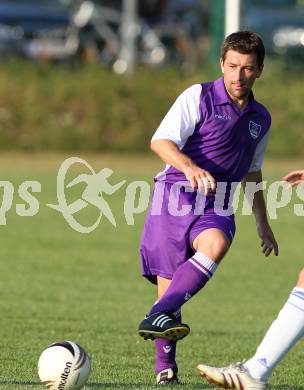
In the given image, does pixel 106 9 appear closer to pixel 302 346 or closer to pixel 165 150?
pixel 302 346

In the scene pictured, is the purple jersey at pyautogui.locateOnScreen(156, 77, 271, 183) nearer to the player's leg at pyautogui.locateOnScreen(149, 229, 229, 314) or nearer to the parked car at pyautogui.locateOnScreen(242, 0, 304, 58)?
the player's leg at pyautogui.locateOnScreen(149, 229, 229, 314)

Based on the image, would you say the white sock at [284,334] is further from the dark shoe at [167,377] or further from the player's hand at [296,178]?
the dark shoe at [167,377]

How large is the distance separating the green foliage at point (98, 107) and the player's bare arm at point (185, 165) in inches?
771

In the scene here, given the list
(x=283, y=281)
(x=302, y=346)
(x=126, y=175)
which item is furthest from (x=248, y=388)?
(x=126, y=175)

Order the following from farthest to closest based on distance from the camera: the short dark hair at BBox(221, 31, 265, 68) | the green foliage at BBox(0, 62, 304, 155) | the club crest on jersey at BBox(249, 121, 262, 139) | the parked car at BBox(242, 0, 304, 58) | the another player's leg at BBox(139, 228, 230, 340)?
the parked car at BBox(242, 0, 304, 58), the green foliage at BBox(0, 62, 304, 155), the club crest on jersey at BBox(249, 121, 262, 139), the short dark hair at BBox(221, 31, 265, 68), the another player's leg at BBox(139, 228, 230, 340)

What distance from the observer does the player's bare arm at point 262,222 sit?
24.4 feet

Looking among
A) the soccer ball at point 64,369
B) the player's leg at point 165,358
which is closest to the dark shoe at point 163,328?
the soccer ball at point 64,369

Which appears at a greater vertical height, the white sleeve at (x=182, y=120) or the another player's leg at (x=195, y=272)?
the white sleeve at (x=182, y=120)

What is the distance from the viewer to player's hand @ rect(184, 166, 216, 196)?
645 centimetres

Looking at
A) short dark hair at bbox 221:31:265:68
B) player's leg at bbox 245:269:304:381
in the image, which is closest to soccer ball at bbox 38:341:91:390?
player's leg at bbox 245:269:304:381

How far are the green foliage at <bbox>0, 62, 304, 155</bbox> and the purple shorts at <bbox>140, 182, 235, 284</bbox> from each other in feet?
62.9

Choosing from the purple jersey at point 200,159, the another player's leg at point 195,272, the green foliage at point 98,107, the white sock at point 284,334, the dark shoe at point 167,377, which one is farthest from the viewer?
the green foliage at point 98,107

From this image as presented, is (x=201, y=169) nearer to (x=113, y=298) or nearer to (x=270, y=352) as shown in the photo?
(x=270, y=352)

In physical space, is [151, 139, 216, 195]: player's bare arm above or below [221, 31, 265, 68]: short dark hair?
below
